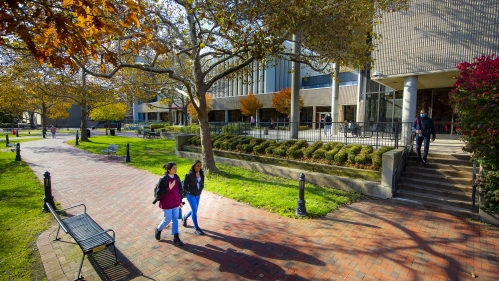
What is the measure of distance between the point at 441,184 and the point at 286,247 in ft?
18.0

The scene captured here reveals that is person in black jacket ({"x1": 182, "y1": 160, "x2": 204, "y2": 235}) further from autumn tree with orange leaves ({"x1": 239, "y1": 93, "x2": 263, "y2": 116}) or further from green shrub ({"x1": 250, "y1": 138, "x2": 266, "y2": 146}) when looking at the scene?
autumn tree with orange leaves ({"x1": 239, "y1": 93, "x2": 263, "y2": 116})

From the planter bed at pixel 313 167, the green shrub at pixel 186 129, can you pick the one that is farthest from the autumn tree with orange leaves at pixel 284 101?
the planter bed at pixel 313 167

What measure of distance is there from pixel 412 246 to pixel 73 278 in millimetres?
5520

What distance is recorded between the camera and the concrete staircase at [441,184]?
21.8 feet

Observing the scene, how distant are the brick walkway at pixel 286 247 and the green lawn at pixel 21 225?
197mm

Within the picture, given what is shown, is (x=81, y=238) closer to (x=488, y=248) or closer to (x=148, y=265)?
(x=148, y=265)

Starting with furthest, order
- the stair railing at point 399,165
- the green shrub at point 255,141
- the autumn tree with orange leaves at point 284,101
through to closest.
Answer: the autumn tree with orange leaves at point 284,101 → the green shrub at point 255,141 → the stair railing at point 399,165

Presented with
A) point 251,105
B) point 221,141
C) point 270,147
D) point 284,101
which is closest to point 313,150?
point 270,147

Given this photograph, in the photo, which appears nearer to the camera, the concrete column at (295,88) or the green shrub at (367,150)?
the green shrub at (367,150)

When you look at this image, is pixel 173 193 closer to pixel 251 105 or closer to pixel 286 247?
pixel 286 247

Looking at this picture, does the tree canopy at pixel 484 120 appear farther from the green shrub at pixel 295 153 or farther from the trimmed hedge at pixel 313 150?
the green shrub at pixel 295 153

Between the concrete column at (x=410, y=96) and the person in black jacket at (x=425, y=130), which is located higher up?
the concrete column at (x=410, y=96)

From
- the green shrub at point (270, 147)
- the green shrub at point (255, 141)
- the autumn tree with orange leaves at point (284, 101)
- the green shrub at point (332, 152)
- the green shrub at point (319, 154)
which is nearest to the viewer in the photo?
the green shrub at point (332, 152)

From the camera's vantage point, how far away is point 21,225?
18.1 feet
